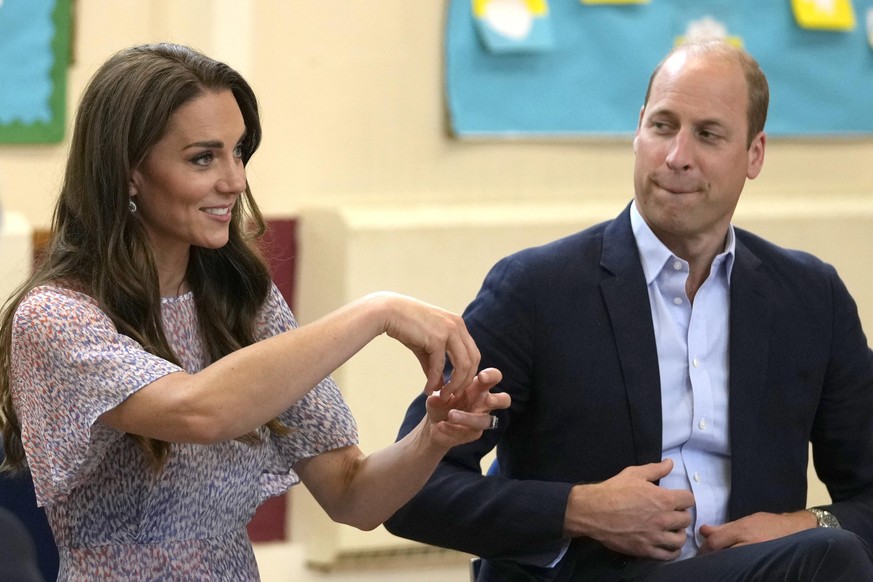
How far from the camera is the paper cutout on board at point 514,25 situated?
142 inches

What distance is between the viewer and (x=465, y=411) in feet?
5.89

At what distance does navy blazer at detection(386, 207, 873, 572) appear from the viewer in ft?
6.64

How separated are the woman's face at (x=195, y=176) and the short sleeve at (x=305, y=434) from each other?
22 cm

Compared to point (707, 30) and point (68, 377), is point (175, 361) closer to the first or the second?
point (68, 377)

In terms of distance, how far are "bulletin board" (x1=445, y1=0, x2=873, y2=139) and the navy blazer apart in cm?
147

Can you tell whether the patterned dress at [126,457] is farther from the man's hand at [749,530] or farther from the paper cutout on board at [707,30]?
the paper cutout on board at [707,30]

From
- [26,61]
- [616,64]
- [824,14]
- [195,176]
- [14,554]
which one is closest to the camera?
[14,554]

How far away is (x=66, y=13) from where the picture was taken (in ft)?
10.5

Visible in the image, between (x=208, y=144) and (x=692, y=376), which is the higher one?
(x=208, y=144)

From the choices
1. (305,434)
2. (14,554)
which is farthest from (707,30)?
(14,554)

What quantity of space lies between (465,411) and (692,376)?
0.49 m

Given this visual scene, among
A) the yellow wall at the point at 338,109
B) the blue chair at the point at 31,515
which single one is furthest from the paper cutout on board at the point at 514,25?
the blue chair at the point at 31,515

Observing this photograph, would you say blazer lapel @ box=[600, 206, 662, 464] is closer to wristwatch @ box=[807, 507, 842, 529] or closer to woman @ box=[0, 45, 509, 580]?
wristwatch @ box=[807, 507, 842, 529]

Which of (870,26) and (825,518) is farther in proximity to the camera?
(870,26)
